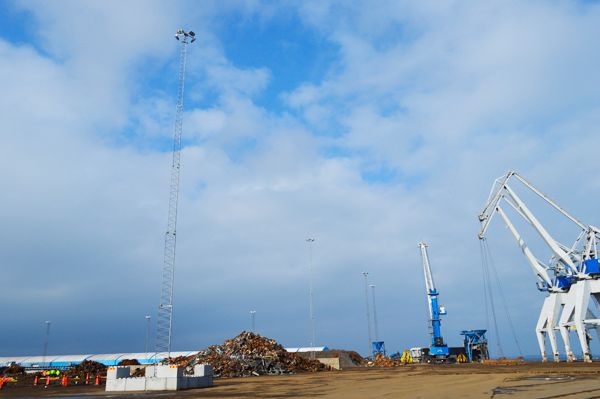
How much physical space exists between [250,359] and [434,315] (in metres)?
58.0

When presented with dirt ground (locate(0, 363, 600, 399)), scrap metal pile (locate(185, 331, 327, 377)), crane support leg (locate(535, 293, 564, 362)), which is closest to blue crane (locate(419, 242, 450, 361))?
crane support leg (locate(535, 293, 564, 362))

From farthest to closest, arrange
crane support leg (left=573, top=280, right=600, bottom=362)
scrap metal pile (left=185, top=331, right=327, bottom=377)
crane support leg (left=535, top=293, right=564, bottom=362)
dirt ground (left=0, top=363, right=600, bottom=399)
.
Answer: crane support leg (left=535, top=293, right=564, bottom=362)
crane support leg (left=573, top=280, right=600, bottom=362)
scrap metal pile (left=185, top=331, right=327, bottom=377)
dirt ground (left=0, top=363, right=600, bottom=399)

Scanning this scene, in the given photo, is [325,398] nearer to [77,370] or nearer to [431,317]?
[77,370]

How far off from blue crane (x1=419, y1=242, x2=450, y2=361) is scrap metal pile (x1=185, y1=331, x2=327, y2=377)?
4131 centimetres

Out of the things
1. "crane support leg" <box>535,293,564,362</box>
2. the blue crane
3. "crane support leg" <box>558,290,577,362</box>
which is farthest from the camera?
the blue crane

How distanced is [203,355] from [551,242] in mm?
52068

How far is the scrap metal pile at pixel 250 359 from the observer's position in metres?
49.7

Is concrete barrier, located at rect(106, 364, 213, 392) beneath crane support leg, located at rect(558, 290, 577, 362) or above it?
beneath

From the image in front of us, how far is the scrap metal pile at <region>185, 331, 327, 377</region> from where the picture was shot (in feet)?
163

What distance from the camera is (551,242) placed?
6875 cm

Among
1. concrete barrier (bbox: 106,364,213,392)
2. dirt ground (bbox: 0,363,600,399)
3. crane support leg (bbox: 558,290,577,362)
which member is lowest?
dirt ground (bbox: 0,363,600,399)

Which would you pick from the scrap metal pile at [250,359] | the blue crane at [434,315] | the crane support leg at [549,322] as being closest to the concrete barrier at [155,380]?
Answer: the scrap metal pile at [250,359]

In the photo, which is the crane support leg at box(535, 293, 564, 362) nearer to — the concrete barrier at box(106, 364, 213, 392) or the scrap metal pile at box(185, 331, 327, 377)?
the scrap metal pile at box(185, 331, 327, 377)

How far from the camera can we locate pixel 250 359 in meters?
51.7
